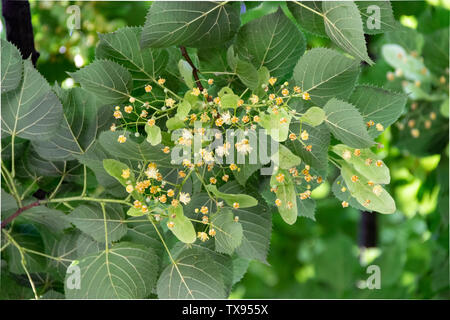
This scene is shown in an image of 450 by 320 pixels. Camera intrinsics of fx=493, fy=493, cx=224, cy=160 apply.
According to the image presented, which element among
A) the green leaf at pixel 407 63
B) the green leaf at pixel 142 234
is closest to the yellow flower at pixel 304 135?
the green leaf at pixel 142 234

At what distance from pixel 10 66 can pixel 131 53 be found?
0.07 metres

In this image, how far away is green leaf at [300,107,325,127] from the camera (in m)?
0.24

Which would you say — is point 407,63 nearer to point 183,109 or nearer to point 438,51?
point 438,51

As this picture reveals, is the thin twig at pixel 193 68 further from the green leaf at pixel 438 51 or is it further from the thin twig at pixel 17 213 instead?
the green leaf at pixel 438 51

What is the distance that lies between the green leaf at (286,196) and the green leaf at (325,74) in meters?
0.05

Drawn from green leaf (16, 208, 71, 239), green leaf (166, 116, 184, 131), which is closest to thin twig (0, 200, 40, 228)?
green leaf (16, 208, 71, 239)

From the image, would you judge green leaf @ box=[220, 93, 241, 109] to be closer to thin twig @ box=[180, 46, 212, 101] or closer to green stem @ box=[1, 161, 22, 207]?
thin twig @ box=[180, 46, 212, 101]

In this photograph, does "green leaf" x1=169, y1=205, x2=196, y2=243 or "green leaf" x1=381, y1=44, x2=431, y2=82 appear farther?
"green leaf" x1=381, y1=44, x2=431, y2=82

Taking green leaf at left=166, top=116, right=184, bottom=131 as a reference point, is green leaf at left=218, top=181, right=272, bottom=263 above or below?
Answer: below

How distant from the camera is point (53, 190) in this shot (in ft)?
1.09

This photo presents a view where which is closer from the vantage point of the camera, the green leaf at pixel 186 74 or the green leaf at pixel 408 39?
the green leaf at pixel 186 74

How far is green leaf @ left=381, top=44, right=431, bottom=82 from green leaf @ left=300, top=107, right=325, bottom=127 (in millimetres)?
304

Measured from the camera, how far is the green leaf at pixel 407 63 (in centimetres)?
50

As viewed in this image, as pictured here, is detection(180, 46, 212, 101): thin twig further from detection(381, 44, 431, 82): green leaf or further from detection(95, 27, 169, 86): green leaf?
detection(381, 44, 431, 82): green leaf
